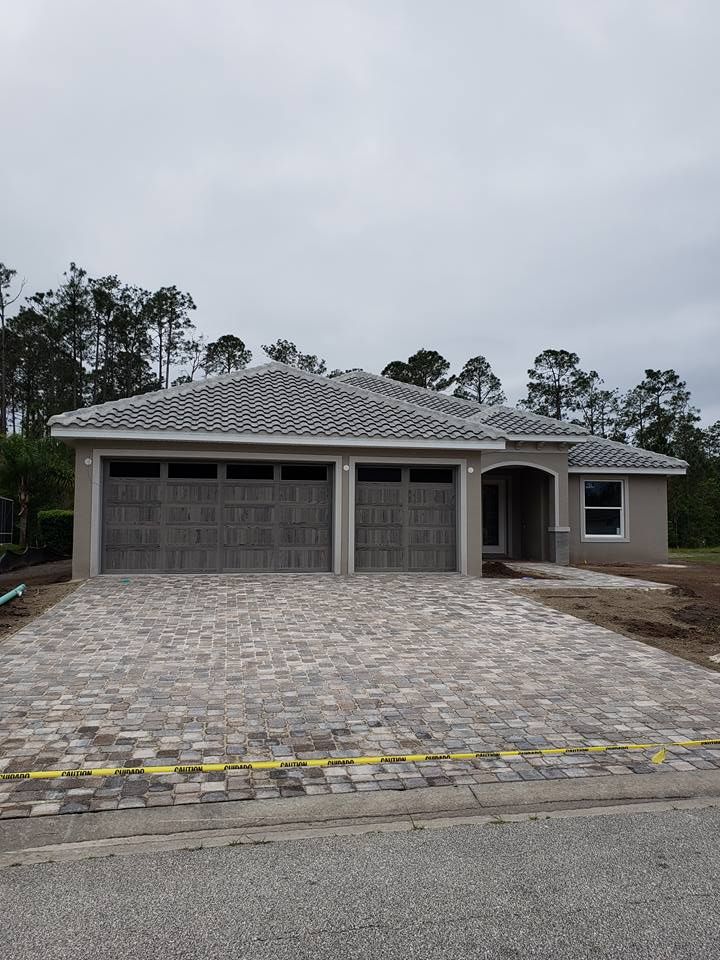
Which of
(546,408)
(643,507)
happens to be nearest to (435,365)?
(546,408)

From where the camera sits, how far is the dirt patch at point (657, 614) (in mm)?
7816

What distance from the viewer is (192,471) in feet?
41.8

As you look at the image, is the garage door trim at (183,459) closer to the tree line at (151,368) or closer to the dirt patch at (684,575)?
the dirt patch at (684,575)

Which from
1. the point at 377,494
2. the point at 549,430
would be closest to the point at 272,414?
the point at 377,494

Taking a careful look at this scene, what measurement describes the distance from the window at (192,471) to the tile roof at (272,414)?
778 millimetres

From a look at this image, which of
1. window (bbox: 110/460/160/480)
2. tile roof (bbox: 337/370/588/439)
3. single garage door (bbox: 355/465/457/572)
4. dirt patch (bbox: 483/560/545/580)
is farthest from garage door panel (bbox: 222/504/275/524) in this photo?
tile roof (bbox: 337/370/588/439)

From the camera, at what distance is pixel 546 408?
44.3 m

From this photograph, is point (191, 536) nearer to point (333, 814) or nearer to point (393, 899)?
point (333, 814)

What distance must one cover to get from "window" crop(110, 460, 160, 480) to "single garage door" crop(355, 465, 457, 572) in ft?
13.1

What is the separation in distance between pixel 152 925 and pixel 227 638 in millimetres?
5162

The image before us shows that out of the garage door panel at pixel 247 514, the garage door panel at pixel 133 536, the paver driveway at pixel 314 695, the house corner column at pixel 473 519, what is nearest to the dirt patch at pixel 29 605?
the paver driveway at pixel 314 695

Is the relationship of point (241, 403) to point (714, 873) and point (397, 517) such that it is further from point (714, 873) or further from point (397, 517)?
point (714, 873)

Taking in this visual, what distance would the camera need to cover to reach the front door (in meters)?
18.9

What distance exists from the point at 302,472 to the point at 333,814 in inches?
391
